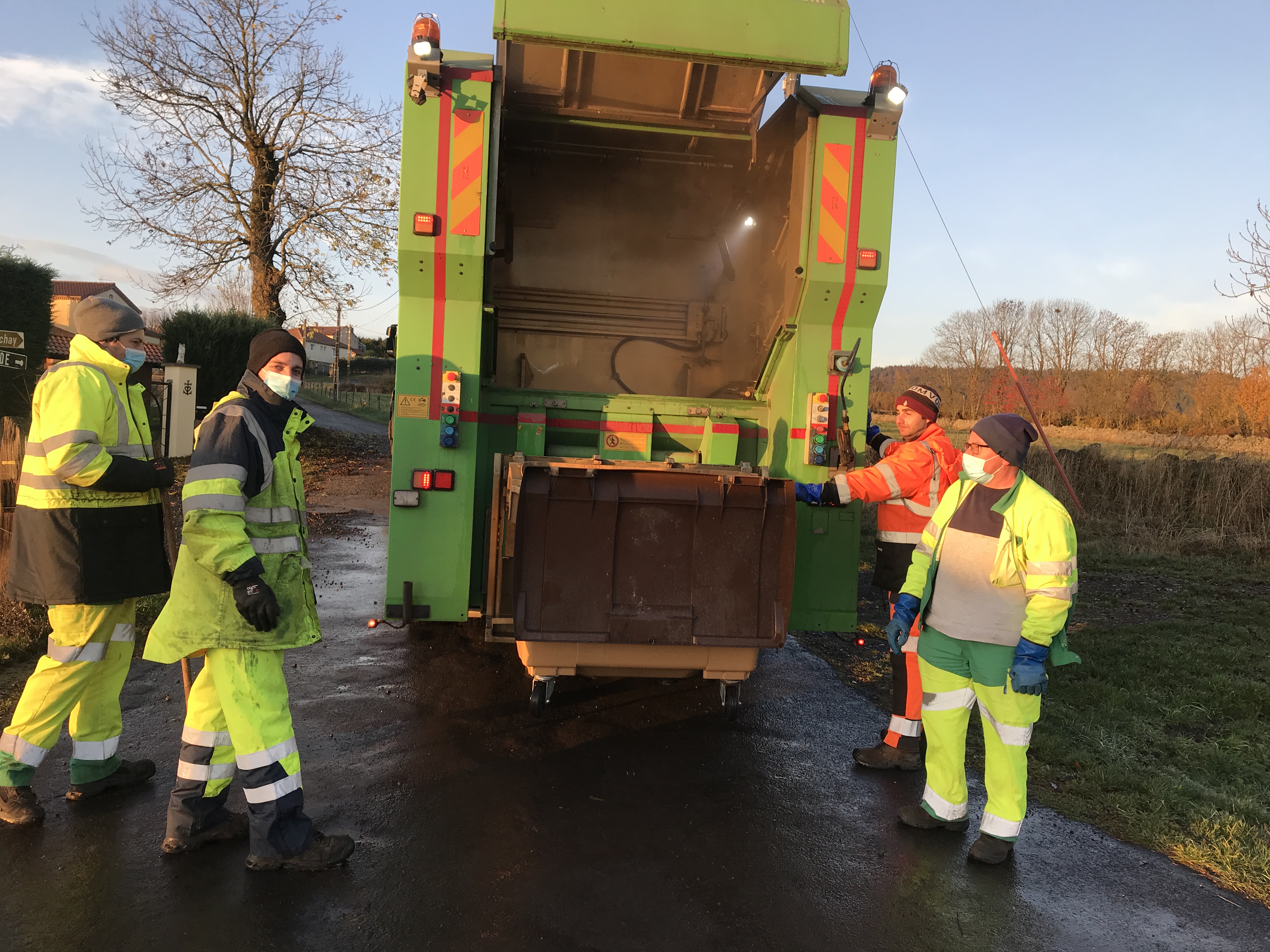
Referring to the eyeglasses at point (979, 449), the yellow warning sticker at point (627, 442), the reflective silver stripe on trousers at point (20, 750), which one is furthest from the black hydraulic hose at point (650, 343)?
the reflective silver stripe on trousers at point (20, 750)

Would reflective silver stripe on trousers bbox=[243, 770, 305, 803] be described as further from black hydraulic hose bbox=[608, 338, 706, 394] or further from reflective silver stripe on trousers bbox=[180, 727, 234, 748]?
black hydraulic hose bbox=[608, 338, 706, 394]

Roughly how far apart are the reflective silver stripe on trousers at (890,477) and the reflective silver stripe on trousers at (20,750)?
11.2ft

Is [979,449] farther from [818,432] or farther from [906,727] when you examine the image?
[906,727]

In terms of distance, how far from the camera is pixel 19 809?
108 inches

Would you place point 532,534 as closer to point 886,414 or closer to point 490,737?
point 490,737

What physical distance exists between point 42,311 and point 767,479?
11887mm

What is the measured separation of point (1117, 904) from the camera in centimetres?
268

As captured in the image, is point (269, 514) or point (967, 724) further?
point (967, 724)

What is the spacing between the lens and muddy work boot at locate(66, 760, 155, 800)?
9.69 feet

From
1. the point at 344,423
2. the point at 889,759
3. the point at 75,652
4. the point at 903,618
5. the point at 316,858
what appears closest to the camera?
the point at 316,858

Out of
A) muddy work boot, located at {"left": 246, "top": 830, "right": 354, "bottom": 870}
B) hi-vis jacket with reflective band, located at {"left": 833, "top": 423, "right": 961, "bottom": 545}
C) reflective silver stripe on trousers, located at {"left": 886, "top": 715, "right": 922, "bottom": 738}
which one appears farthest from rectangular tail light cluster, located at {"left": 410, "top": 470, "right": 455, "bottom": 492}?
reflective silver stripe on trousers, located at {"left": 886, "top": 715, "right": 922, "bottom": 738}

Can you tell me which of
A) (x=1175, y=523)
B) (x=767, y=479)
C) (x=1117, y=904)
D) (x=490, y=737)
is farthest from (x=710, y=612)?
(x=1175, y=523)

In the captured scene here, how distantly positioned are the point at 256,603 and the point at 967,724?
257 cm

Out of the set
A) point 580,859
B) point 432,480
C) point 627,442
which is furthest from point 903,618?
point 432,480
